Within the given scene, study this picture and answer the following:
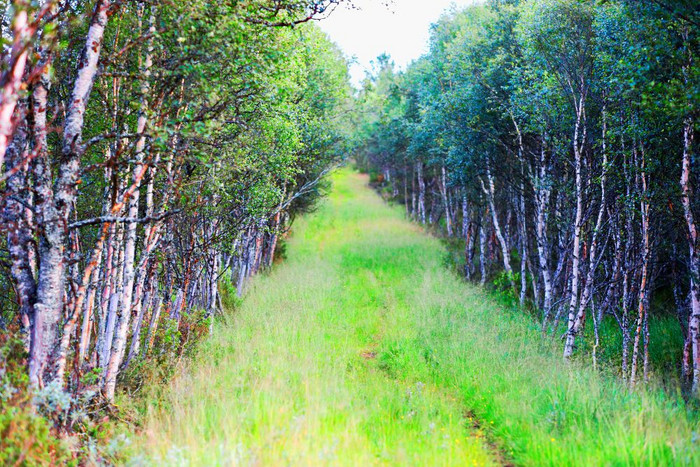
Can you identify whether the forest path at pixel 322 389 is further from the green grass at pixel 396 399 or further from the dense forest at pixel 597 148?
the dense forest at pixel 597 148

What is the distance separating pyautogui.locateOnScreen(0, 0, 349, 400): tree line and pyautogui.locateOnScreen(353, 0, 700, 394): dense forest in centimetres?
684

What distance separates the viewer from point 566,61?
38.0ft

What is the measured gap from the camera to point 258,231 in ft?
52.1

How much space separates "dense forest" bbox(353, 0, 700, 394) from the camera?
27.5ft

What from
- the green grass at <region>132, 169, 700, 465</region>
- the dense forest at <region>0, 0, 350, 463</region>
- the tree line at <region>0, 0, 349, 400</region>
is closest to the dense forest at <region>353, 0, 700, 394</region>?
the green grass at <region>132, 169, 700, 465</region>

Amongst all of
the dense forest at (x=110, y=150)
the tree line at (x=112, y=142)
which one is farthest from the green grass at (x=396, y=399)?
the tree line at (x=112, y=142)

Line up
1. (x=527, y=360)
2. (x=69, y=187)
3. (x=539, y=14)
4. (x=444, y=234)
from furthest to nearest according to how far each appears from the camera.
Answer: (x=444, y=234) → (x=539, y=14) → (x=527, y=360) → (x=69, y=187)

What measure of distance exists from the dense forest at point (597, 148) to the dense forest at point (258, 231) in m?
0.09

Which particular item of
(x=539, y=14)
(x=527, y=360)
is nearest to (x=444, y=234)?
(x=539, y=14)

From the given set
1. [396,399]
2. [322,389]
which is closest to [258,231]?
[322,389]

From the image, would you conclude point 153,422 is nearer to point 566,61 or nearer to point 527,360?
point 527,360

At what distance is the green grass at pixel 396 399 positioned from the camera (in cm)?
542

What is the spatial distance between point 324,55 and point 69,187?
14.2m

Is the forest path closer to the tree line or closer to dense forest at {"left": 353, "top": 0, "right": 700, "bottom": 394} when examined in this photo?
the tree line
